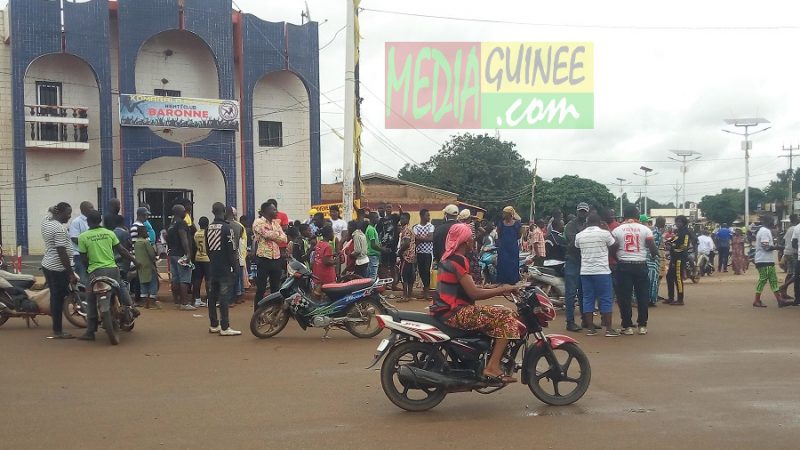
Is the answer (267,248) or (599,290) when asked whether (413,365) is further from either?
(267,248)

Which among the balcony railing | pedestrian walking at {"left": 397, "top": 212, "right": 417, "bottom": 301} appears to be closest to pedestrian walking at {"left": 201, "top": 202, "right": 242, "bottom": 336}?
pedestrian walking at {"left": 397, "top": 212, "right": 417, "bottom": 301}

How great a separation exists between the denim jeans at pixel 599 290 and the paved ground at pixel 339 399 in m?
0.51

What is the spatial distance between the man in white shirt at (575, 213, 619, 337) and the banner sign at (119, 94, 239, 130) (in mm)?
20290

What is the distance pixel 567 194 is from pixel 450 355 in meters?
49.2

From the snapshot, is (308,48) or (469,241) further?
(308,48)

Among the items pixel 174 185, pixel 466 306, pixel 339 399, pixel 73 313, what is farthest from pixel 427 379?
pixel 174 185

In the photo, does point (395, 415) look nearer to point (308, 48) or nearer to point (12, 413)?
point (12, 413)

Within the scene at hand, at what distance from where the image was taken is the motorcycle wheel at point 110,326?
9234 mm

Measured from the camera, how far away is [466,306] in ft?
20.2

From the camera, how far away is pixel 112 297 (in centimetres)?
946

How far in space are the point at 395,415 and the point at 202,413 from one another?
1.60 metres

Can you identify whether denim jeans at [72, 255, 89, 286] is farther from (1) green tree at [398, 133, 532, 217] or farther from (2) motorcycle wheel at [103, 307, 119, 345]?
(1) green tree at [398, 133, 532, 217]

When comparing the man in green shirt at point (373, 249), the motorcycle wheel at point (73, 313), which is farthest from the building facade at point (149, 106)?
the motorcycle wheel at point (73, 313)

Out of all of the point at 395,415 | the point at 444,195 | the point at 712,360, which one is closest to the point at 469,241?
the point at 395,415
